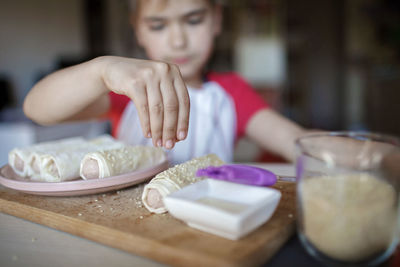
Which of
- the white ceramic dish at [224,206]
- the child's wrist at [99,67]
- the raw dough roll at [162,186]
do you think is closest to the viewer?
the white ceramic dish at [224,206]

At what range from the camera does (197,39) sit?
1210mm

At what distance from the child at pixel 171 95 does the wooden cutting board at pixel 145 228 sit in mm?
157

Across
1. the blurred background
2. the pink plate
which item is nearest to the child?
the pink plate

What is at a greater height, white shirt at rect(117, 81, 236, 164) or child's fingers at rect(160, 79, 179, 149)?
child's fingers at rect(160, 79, 179, 149)

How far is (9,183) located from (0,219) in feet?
0.26

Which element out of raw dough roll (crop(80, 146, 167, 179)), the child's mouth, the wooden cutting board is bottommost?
the wooden cutting board

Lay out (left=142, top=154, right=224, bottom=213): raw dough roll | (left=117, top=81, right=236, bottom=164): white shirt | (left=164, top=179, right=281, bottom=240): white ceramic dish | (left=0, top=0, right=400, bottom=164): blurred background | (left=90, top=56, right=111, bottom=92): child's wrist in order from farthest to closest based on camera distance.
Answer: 1. (left=0, top=0, right=400, bottom=164): blurred background
2. (left=117, top=81, right=236, bottom=164): white shirt
3. (left=90, top=56, right=111, bottom=92): child's wrist
4. (left=142, top=154, right=224, bottom=213): raw dough roll
5. (left=164, top=179, right=281, bottom=240): white ceramic dish

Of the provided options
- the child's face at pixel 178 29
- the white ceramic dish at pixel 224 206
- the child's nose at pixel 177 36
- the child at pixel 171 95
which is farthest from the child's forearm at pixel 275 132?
the white ceramic dish at pixel 224 206

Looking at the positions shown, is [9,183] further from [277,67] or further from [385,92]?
[277,67]

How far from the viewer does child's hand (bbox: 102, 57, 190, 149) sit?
601 millimetres

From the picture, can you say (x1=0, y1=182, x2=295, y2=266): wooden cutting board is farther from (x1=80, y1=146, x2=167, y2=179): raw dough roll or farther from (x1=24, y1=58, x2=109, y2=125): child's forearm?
(x1=24, y1=58, x2=109, y2=125): child's forearm

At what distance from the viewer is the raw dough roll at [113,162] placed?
71 cm

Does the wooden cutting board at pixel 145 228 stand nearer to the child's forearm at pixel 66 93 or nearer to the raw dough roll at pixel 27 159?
the raw dough roll at pixel 27 159

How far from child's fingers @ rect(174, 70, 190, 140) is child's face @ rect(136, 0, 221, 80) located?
0.59 meters
